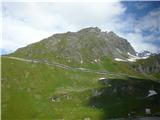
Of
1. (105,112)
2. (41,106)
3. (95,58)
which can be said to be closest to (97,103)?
(105,112)

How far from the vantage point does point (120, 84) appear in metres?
119

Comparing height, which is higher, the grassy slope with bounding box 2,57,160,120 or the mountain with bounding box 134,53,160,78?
the mountain with bounding box 134,53,160,78

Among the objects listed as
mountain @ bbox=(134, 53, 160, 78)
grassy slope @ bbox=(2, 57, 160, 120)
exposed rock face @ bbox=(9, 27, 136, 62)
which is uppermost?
exposed rock face @ bbox=(9, 27, 136, 62)

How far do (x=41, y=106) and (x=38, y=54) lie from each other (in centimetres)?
7301

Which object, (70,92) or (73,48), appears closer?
(70,92)

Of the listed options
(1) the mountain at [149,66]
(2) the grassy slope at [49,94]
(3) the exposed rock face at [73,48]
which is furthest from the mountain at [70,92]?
(1) the mountain at [149,66]

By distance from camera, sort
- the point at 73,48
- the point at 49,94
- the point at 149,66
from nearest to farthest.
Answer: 1. the point at 49,94
2. the point at 73,48
3. the point at 149,66

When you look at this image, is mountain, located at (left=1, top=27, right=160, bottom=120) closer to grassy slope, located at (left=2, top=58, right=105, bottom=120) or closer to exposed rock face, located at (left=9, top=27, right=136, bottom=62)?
grassy slope, located at (left=2, top=58, right=105, bottom=120)

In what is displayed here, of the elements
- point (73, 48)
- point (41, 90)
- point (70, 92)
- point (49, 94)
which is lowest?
point (49, 94)

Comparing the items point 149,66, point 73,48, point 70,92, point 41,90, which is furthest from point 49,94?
point 149,66

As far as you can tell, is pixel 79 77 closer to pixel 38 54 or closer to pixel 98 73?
pixel 98 73

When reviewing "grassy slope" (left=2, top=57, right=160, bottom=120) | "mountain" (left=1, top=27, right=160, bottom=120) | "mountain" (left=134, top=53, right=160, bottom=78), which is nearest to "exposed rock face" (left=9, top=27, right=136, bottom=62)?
"mountain" (left=1, top=27, right=160, bottom=120)

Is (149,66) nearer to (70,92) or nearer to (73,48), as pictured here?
(73,48)

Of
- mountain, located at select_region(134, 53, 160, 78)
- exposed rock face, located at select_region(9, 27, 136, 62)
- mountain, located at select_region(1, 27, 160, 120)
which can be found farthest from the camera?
mountain, located at select_region(134, 53, 160, 78)
